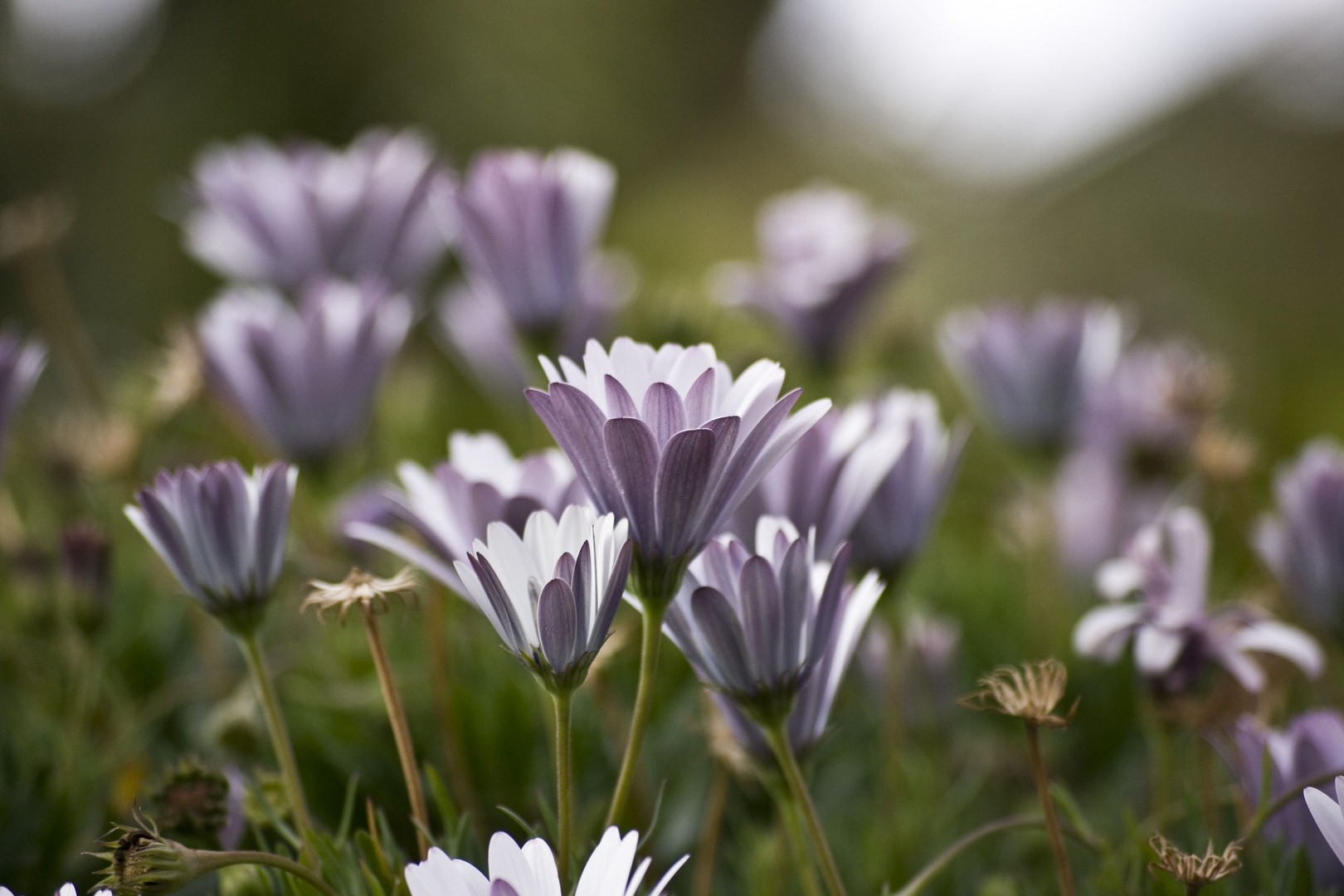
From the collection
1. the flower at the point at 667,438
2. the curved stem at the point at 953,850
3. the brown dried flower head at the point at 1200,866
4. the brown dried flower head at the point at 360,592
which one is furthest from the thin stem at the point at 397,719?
the brown dried flower head at the point at 1200,866

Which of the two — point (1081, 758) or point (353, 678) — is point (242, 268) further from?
point (1081, 758)

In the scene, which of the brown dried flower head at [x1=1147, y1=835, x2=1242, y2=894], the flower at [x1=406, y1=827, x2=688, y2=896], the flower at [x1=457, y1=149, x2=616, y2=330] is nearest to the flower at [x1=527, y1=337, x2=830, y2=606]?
the flower at [x1=406, y1=827, x2=688, y2=896]

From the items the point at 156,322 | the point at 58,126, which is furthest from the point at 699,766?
the point at 58,126

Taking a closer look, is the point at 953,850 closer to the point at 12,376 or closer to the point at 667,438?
the point at 667,438

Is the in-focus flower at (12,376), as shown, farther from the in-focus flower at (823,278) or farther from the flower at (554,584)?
the in-focus flower at (823,278)

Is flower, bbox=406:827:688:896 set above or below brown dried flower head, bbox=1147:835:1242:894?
above

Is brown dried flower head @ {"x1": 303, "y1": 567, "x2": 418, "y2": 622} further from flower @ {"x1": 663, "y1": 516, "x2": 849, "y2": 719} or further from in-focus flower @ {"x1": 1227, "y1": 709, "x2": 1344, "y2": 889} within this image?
in-focus flower @ {"x1": 1227, "y1": 709, "x2": 1344, "y2": 889}

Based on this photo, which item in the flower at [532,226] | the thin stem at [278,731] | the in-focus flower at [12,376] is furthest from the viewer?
the flower at [532,226]
